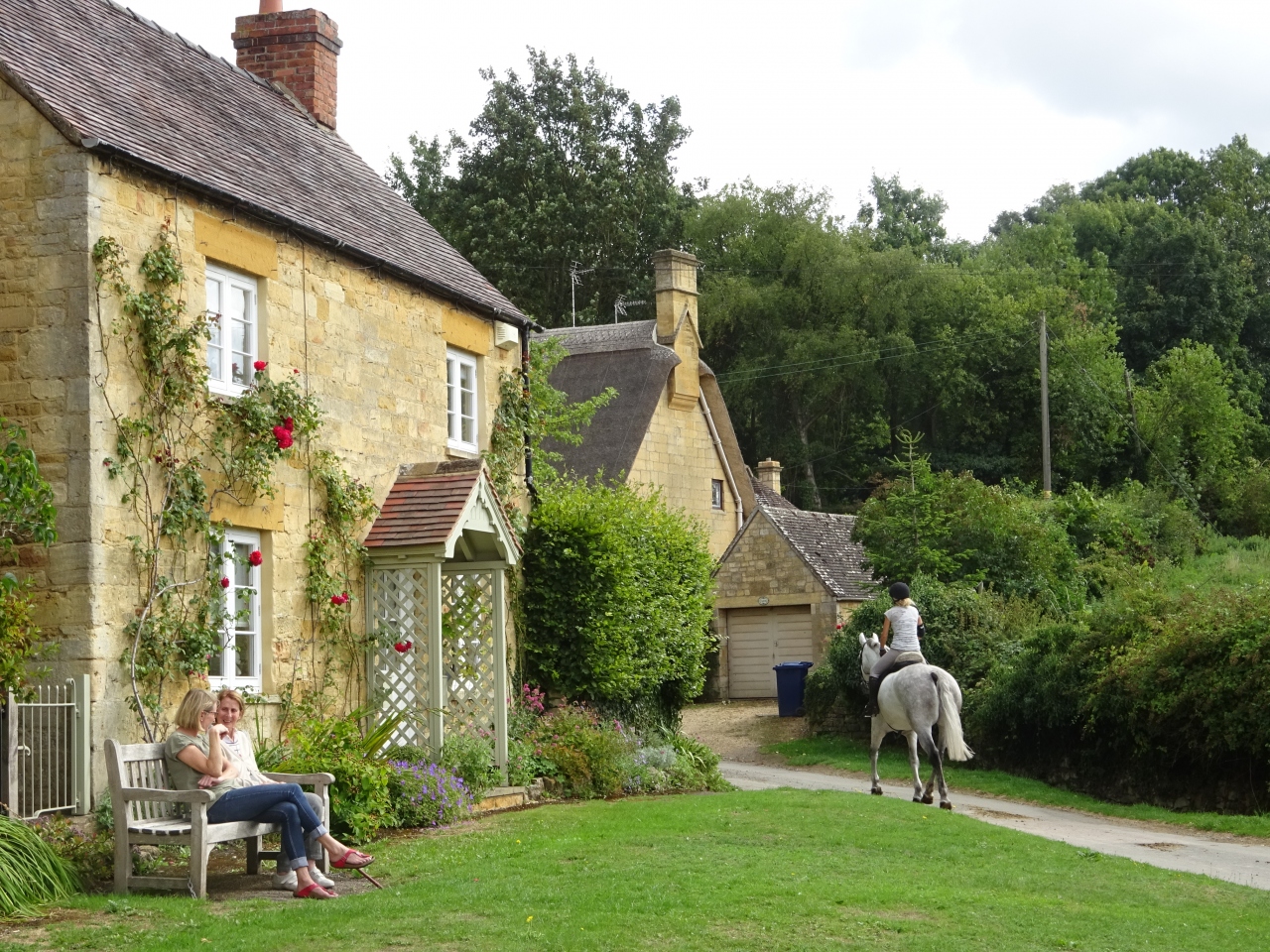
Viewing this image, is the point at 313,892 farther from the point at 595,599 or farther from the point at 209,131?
the point at 595,599

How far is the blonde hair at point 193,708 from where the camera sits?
1047 centimetres

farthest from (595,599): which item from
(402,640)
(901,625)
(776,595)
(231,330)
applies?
(776,595)

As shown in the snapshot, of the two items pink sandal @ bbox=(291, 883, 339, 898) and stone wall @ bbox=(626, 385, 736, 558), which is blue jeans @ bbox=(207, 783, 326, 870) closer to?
pink sandal @ bbox=(291, 883, 339, 898)

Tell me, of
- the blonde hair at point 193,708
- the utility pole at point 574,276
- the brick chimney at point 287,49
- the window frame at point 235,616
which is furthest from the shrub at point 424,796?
the utility pole at point 574,276

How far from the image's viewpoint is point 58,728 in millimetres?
11398

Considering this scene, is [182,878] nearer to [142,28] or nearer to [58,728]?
[58,728]

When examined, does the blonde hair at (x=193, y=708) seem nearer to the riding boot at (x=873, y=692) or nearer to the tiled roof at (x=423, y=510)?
the tiled roof at (x=423, y=510)

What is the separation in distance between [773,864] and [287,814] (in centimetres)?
352

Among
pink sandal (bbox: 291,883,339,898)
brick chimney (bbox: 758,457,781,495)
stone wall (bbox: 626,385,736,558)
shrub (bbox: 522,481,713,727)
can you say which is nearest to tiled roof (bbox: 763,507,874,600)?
stone wall (bbox: 626,385,736,558)

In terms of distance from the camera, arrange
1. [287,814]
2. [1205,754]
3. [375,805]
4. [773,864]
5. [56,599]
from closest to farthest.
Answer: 1. [287,814]
2. [773,864]
3. [56,599]
4. [375,805]
5. [1205,754]

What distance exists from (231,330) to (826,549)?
73.7 ft

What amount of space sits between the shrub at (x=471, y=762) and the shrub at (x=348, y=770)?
67.7 inches

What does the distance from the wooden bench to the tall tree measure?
126ft

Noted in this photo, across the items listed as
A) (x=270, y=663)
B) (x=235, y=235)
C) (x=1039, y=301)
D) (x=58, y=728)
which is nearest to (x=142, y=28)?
(x=235, y=235)
